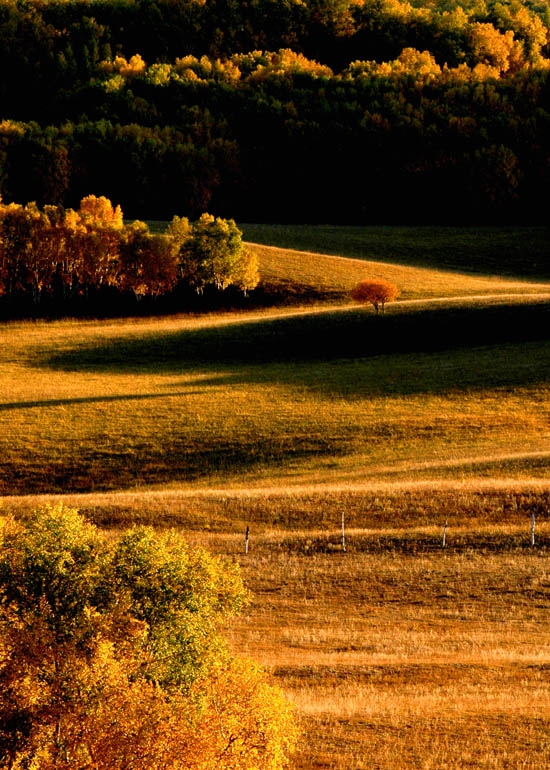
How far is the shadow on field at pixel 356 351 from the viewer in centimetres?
6372

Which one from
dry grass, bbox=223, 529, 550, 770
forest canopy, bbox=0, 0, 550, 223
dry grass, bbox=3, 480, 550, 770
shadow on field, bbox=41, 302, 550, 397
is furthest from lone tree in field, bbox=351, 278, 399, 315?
forest canopy, bbox=0, 0, 550, 223

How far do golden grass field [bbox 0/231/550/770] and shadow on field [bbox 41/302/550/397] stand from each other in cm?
24

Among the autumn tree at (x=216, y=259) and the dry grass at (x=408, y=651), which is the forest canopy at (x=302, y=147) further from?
the dry grass at (x=408, y=651)

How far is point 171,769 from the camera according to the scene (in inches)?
630

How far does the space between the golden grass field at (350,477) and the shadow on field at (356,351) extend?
236 millimetres

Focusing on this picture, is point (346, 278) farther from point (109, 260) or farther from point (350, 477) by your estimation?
point (350, 477)

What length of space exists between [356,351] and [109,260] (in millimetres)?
31260

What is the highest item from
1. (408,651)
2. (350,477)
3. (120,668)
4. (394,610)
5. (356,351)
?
(120,668)

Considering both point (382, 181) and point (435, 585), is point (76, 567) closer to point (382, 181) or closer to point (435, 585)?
point (435, 585)

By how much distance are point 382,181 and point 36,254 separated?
8120cm

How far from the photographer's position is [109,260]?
308ft

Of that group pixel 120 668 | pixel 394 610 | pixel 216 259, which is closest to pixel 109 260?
pixel 216 259

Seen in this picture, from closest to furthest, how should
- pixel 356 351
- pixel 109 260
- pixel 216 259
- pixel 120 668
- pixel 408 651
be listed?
pixel 120 668, pixel 408 651, pixel 356 351, pixel 216 259, pixel 109 260

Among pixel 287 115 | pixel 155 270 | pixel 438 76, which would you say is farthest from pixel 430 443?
pixel 438 76
